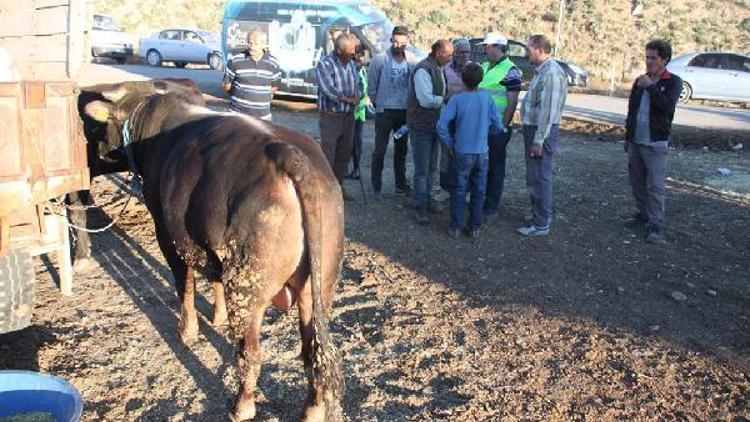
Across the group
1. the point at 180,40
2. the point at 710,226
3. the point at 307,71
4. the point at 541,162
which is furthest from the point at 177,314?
the point at 180,40

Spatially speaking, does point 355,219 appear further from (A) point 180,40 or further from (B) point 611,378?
(A) point 180,40

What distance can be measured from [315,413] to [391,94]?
17.2 feet

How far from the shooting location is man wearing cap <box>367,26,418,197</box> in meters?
8.03

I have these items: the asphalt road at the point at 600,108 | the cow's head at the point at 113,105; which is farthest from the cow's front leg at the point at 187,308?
the asphalt road at the point at 600,108

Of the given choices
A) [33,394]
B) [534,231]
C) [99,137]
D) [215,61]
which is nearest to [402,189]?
[534,231]

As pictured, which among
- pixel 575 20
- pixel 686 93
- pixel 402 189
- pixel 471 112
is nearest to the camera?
pixel 471 112

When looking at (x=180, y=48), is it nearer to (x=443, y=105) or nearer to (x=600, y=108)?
(x=600, y=108)

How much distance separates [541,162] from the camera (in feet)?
22.4

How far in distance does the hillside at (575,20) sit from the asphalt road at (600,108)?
12781 mm

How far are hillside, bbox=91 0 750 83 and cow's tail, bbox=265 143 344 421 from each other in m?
31.3

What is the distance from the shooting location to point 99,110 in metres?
4.71

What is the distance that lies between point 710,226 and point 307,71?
35.4 feet

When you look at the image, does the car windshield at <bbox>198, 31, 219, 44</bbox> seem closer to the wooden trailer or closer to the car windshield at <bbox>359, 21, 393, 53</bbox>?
the car windshield at <bbox>359, 21, 393, 53</bbox>

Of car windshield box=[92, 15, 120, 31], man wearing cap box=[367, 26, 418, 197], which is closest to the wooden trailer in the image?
man wearing cap box=[367, 26, 418, 197]
